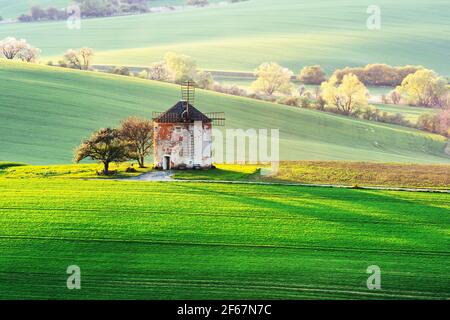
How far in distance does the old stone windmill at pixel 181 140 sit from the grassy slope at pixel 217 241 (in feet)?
14.9

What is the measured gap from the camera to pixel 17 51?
113625 mm

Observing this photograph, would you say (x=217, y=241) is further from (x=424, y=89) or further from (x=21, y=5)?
(x=21, y=5)

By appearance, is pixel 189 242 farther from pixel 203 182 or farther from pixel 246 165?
pixel 246 165

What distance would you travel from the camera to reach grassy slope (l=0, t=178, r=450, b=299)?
35938 millimetres

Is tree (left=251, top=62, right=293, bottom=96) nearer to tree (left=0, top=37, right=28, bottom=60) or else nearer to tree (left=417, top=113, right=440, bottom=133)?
tree (left=417, top=113, right=440, bottom=133)

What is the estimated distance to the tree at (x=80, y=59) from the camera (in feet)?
364

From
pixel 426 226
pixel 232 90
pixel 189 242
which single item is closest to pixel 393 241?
pixel 426 226

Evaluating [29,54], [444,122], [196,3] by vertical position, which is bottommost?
[444,122]

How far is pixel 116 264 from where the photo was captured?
3819 centimetres

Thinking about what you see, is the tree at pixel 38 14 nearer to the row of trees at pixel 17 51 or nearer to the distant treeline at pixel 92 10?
the distant treeline at pixel 92 10

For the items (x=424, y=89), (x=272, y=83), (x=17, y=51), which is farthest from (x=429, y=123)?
(x=17, y=51)

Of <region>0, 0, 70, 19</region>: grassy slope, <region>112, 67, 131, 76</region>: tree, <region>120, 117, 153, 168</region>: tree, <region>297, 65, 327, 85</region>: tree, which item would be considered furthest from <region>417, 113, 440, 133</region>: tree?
<region>0, 0, 70, 19</region>: grassy slope

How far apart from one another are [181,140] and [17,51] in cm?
6177
